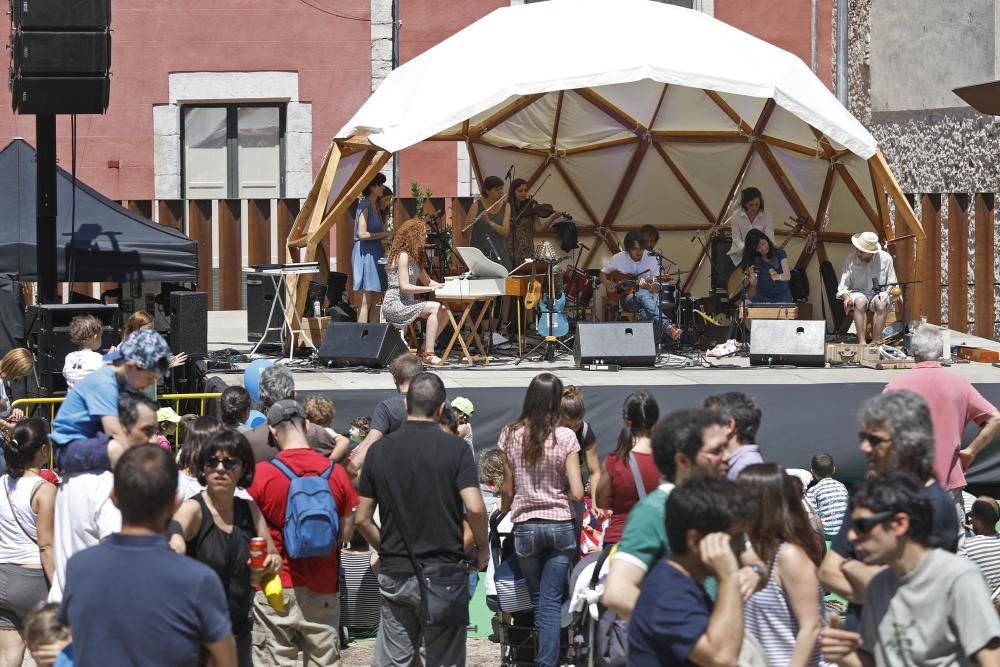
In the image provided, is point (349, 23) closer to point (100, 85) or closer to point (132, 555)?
point (100, 85)

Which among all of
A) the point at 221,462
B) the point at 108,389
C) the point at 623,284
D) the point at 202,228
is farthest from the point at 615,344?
the point at 221,462

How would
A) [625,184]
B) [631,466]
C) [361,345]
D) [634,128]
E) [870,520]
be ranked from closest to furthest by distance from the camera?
[870,520]
[631,466]
[361,345]
[634,128]
[625,184]

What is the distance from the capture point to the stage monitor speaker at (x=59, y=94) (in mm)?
11453

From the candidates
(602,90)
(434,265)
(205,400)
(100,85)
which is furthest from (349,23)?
(205,400)

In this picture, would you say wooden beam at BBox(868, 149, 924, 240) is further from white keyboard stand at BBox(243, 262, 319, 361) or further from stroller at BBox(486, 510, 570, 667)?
stroller at BBox(486, 510, 570, 667)

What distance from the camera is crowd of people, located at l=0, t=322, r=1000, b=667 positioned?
405cm

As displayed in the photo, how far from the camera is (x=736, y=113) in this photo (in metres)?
16.5

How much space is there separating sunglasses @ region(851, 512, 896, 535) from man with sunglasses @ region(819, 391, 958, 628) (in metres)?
0.44

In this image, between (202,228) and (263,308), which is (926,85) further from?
(263,308)

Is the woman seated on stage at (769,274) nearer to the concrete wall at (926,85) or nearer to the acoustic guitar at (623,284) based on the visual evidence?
the acoustic guitar at (623,284)

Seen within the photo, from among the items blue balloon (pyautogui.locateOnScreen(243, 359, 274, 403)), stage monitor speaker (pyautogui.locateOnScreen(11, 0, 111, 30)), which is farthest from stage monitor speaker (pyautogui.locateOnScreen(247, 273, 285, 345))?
→ blue balloon (pyautogui.locateOnScreen(243, 359, 274, 403))

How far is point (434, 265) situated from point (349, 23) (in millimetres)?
7122

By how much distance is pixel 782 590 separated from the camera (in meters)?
4.50

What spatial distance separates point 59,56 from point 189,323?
2204mm
